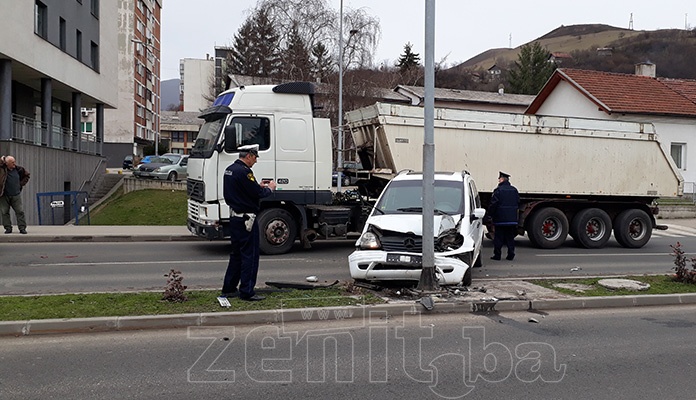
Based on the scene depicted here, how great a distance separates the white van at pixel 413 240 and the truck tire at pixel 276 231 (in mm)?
3173

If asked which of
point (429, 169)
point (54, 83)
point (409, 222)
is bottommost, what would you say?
point (409, 222)

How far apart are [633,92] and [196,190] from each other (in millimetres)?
28697

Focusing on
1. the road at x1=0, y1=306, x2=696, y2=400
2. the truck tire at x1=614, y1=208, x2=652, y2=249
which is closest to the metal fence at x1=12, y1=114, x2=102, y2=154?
the road at x1=0, y1=306, x2=696, y2=400

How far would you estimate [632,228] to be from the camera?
1712 centimetres

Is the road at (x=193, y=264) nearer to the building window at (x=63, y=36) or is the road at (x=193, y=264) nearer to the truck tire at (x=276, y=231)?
the truck tire at (x=276, y=231)

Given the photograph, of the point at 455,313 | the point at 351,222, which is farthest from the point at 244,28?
the point at 455,313

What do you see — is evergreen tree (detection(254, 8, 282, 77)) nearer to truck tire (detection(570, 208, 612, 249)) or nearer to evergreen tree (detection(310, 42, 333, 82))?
evergreen tree (detection(310, 42, 333, 82))

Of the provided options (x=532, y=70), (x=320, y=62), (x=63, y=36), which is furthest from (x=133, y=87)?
(x=532, y=70)

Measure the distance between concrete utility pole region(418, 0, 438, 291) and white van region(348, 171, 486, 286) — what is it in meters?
0.18

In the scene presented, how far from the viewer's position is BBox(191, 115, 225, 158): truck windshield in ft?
42.3

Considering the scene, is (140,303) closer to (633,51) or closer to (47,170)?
(47,170)

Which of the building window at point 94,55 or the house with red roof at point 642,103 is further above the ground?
the building window at point 94,55

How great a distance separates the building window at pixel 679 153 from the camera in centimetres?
3312

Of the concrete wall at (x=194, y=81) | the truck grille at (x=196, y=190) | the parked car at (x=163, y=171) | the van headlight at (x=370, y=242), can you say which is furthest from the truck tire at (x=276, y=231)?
the concrete wall at (x=194, y=81)
